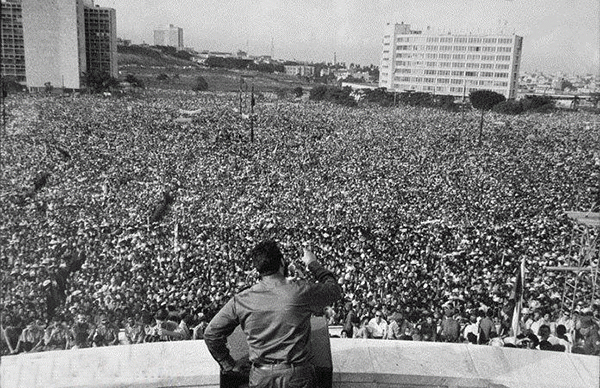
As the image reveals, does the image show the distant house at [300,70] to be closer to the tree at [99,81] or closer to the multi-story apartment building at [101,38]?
the multi-story apartment building at [101,38]

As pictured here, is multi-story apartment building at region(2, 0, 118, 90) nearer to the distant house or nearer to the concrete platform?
the distant house

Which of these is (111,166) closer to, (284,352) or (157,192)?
(157,192)

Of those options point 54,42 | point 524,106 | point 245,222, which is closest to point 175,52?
point 54,42

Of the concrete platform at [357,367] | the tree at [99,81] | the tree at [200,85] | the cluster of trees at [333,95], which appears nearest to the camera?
the concrete platform at [357,367]

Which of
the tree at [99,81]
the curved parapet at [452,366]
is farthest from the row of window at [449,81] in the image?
the curved parapet at [452,366]

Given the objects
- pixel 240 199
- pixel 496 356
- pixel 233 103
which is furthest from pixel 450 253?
pixel 496 356

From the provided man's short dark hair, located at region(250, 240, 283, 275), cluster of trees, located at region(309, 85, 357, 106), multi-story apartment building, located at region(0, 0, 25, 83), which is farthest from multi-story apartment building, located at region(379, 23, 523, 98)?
man's short dark hair, located at region(250, 240, 283, 275)
